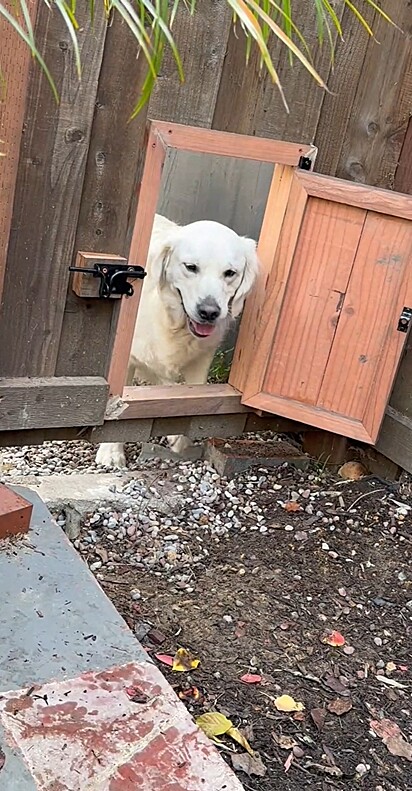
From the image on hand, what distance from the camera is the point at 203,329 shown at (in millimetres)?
3066

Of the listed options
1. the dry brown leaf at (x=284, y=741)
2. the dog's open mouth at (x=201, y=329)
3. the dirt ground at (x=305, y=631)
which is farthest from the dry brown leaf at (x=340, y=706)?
the dog's open mouth at (x=201, y=329)

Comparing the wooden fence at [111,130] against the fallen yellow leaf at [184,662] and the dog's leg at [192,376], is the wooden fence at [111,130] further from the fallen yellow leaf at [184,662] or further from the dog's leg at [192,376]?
the fallen yellow leaf at [184,662]

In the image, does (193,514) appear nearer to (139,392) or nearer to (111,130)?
(139,392)

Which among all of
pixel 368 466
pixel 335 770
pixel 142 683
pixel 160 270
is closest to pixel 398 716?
pixel 335 770

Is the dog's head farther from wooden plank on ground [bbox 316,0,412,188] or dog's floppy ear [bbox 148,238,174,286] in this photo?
wooden plank on ground [bbox 316,0,412,188]

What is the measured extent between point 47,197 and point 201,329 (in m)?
0.92

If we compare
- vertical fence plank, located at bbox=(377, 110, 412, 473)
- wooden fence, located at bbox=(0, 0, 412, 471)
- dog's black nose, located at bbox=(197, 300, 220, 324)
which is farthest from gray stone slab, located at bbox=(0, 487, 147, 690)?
vertical fence plank, located at bbox=(377, 110, 412, 473)

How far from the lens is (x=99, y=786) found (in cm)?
126

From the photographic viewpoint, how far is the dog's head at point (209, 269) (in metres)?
2.95

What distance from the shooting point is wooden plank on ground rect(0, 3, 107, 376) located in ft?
7.27

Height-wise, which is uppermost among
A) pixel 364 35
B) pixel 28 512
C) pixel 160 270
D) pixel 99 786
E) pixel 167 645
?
pixel 364 35

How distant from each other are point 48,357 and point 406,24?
172 centimetres

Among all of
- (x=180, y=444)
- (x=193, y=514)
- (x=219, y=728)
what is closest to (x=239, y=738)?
(x=219, y=728)

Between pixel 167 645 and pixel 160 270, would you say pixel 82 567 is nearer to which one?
pixel 167 645
